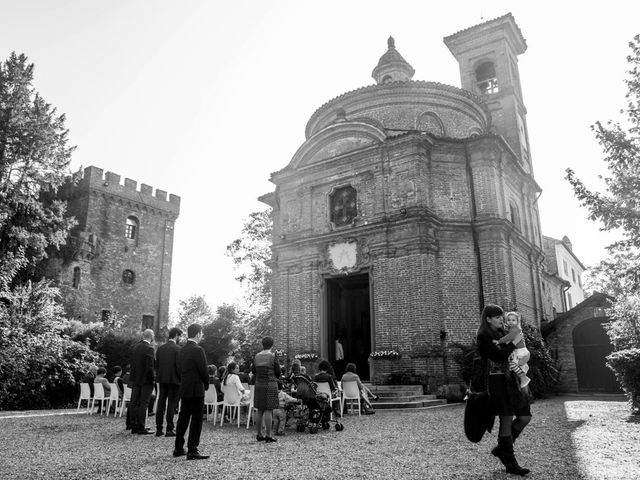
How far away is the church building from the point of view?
Result: 51.4 ft

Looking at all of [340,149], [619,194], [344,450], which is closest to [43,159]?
[340,149]

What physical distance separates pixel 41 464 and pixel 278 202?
50.7 ft

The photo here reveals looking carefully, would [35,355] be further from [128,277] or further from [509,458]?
[128,277]

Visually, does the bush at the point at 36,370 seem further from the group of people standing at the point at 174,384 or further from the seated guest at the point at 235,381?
the seated guest at the point at 235,381

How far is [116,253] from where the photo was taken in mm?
33469

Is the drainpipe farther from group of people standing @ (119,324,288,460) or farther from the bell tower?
group of people standing @ (119,324,288,460)

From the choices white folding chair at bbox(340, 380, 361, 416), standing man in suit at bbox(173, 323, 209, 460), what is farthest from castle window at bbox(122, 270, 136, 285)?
standing man in suit at bbox(173, 323, 209, 460)

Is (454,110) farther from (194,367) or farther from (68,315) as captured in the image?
(68,315)

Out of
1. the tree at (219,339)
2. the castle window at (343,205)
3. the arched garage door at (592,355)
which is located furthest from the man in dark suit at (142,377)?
the tree at (219,339)

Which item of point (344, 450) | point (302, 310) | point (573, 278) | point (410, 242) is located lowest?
point (344, 450)

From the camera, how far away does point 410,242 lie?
1591 cm

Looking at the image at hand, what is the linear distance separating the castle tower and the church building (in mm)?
16084

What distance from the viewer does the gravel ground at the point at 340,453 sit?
203 inches

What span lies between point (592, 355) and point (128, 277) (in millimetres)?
28523
